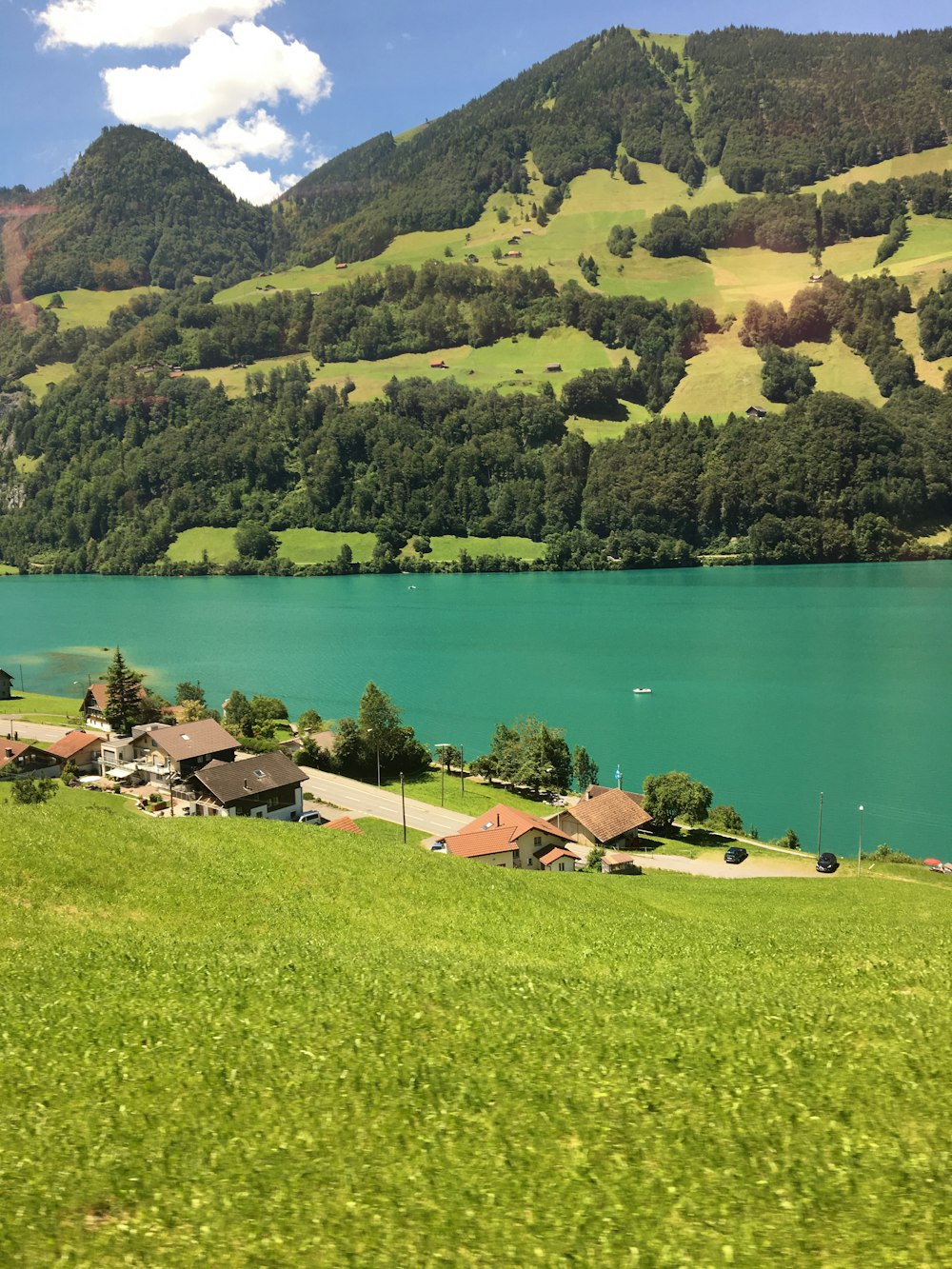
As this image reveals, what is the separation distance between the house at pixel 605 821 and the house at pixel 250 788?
15.7 m

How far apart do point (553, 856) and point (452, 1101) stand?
3492 cm

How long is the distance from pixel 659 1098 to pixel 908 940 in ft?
41.6

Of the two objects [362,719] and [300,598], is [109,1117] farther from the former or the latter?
[300,598]

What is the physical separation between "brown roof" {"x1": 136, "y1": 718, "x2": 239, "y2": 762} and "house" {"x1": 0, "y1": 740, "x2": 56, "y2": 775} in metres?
8.10

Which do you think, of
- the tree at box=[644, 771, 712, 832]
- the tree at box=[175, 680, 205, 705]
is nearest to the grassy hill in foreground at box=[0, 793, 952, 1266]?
the tree at box=[644, 771, 712, 832]

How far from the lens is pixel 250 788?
49062 mm

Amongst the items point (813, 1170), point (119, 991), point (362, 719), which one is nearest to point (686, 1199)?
point (813, 1170)

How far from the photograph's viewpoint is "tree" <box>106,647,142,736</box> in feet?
233

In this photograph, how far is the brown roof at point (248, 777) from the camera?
48125mm

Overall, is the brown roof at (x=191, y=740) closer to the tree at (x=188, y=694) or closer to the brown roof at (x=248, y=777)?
the brown roof at (x=248, y=777)

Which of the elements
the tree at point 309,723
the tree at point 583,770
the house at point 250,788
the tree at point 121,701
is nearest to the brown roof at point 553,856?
the house at point 250,788

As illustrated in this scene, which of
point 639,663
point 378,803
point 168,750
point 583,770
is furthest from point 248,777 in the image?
point 639,663

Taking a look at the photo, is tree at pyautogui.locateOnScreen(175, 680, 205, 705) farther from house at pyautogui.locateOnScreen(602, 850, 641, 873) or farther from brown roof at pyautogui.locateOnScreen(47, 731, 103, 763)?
house at pyautogui.locateOnScreen(602, 850, 641, 873)

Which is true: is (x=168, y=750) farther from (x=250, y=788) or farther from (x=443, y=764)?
(x=443, y=764)
